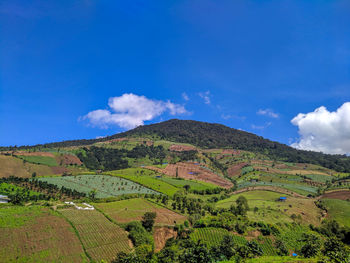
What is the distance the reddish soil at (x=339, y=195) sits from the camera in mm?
139500

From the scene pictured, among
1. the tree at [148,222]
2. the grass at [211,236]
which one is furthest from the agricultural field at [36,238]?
the grass at [211,236]

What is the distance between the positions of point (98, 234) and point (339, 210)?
11863 cm

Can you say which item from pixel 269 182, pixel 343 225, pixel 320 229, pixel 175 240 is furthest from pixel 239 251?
pixel 269 182

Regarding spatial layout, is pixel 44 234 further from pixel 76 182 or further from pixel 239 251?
pixel 76 182

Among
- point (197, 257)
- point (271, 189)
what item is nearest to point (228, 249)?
point (197, 257)

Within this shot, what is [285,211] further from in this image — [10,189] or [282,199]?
[10,189]

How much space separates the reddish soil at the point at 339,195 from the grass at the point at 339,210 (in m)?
10.3

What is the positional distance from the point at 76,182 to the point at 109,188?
907 inches

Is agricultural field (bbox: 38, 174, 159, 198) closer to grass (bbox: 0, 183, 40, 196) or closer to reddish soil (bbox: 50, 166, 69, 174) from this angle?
grass (bbox: 0, 183, 40, 196)

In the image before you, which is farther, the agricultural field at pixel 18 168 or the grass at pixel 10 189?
the agricultural field at pixel 18 168

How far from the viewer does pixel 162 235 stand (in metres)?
85.8

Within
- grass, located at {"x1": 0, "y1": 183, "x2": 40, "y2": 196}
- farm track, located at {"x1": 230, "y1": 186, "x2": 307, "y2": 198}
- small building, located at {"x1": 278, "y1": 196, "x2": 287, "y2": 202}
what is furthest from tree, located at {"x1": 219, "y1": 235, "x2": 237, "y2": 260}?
farm track, located at {"x1": 230, "y1": 186, "x2": 307, "y2": 198}

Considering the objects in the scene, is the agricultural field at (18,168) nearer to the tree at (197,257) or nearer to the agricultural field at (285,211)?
the tree at (197,257)

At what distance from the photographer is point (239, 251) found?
2359 inches
